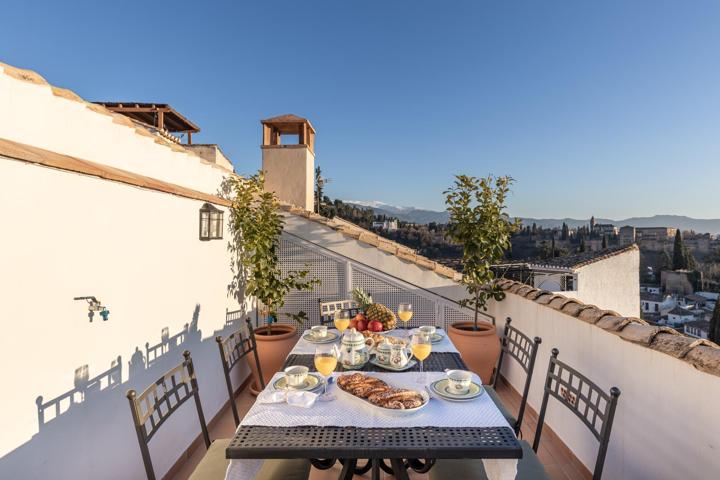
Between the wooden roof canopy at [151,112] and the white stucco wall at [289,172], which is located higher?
the wooden roof canopy at [151,112]

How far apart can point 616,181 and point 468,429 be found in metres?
24.0

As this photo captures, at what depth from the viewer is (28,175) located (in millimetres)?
1655

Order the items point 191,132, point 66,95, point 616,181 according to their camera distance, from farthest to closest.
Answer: point 616,181 < point 191,132 < point 66,95

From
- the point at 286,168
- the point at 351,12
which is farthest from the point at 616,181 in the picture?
the point at 286,168

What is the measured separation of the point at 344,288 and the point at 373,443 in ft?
11.8

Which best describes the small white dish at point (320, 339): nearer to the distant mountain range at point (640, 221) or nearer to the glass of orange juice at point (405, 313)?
the glass of orange juice at point (405, 313)

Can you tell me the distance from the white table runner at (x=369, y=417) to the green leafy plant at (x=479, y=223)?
Result: 8.78 ft

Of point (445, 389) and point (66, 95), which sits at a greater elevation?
point (66, 95)

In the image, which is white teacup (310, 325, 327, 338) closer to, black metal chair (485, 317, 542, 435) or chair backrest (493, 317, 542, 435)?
black metal chair (485, 317, 542, 435)

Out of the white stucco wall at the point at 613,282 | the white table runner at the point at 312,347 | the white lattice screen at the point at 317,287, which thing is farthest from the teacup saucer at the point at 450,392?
the white stucco wall at the point at 613,282

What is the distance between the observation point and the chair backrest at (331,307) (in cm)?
410

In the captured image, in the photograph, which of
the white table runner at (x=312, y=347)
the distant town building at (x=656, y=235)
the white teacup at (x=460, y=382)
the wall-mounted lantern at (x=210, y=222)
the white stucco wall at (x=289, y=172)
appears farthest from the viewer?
the distant town building at (x=656, y=235)

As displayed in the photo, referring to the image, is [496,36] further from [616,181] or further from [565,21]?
[616,181]

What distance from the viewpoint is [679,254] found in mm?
21359
